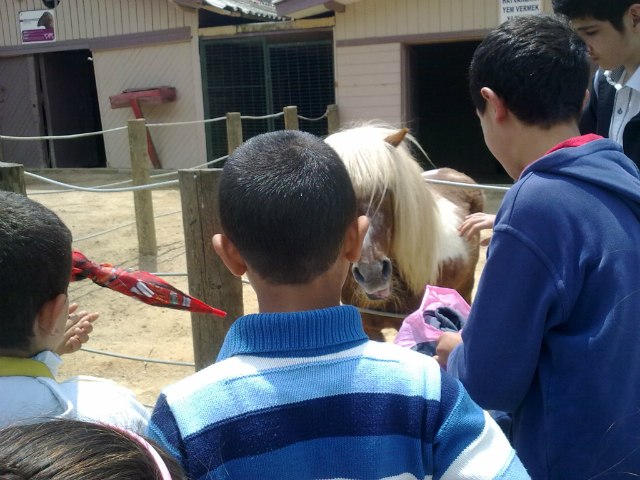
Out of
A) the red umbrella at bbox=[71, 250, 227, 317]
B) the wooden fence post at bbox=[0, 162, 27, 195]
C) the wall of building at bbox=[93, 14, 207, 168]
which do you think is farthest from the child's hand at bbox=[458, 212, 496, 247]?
the wall of building at bbox=[93, 14, 207, 168]

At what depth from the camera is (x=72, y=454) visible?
1.94 ft

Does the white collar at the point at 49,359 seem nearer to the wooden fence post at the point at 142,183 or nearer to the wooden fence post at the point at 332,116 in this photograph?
the wooden fence post at the point at 142,183

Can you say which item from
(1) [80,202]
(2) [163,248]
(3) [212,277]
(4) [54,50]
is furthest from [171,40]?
(3) [212,277]

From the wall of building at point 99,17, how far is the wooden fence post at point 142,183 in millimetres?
5283

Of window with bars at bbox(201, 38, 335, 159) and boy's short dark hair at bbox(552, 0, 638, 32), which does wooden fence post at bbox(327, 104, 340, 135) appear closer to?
window with bars at bbox(201, 38, 335, 159)

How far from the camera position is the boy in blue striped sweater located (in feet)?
2.59

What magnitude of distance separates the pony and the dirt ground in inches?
58.0

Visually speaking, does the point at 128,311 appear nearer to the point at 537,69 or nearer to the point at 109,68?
the point at 537,69

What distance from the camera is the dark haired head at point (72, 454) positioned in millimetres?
572

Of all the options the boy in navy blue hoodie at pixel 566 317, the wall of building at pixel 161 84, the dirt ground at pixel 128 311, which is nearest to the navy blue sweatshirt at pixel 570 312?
the boy in navy blue hoodie at pixel 566 317

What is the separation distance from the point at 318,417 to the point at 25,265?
638mm

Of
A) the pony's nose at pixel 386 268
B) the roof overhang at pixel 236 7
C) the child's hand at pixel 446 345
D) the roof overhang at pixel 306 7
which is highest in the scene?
the roof overhang at pixel 236 7

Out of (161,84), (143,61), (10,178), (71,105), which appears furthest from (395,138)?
(71,105)

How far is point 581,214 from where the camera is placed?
1021mm
